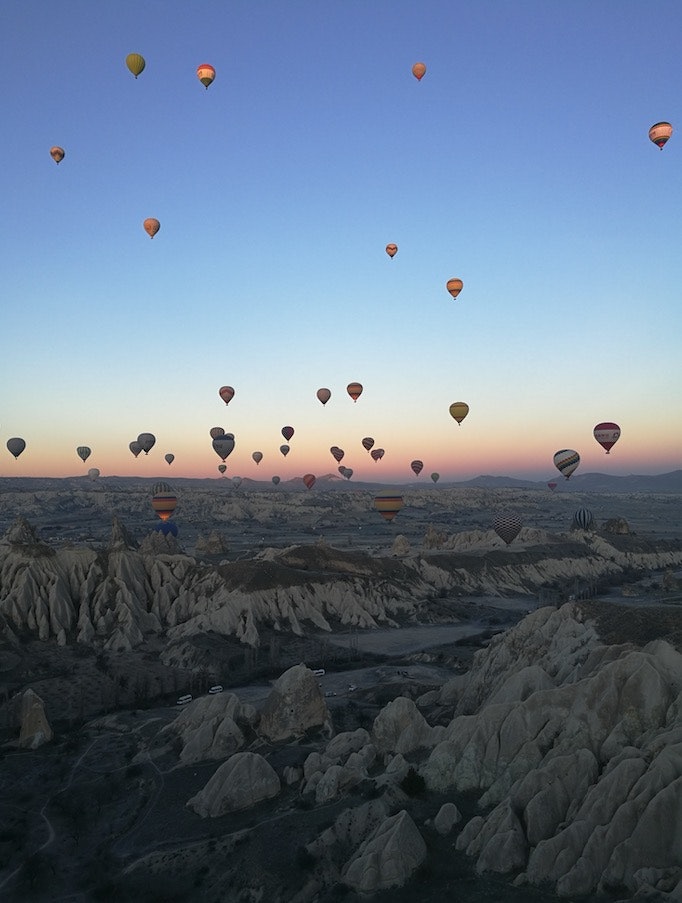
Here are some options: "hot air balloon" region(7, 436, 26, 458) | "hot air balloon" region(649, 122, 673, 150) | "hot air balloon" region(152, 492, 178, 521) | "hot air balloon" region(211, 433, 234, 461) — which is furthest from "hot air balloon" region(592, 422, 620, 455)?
"hot air balloon" region(7, 436, 26, 458)

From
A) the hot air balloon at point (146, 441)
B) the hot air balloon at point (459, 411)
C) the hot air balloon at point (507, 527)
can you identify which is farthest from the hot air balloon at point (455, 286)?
the hot air balloon at point (146, 441)

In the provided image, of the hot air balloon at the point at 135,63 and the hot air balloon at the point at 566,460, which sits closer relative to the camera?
the hot air balloon at the point at 135,63

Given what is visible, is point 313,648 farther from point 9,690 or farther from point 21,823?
point 21,823

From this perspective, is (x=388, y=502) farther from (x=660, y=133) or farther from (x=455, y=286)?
(x=660, y=133)

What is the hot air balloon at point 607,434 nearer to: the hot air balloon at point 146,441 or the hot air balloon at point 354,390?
the hot air balloon at point 354,390

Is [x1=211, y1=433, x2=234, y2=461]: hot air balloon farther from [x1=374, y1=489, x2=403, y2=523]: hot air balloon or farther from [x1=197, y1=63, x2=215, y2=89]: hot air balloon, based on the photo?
[x1=197, y1=63, x2=215, y2=89]: hot air balloon

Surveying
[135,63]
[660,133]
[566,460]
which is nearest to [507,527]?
[566,460]
